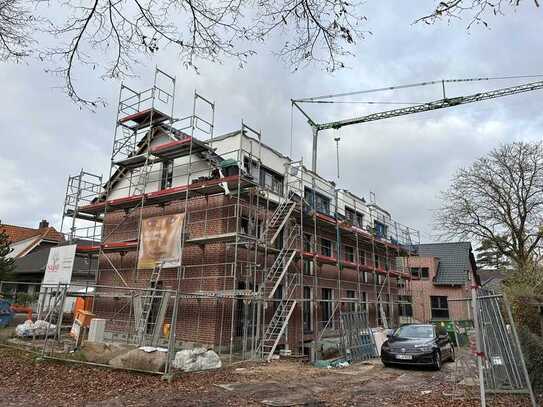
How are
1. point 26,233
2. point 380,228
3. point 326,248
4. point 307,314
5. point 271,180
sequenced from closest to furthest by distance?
point 271,180, point 307,314, point 326,248, point 380,228, point 26,233

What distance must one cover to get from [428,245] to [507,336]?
111ft

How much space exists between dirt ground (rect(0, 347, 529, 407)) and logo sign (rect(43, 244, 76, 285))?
5115mm

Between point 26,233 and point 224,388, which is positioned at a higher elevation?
point 26,233

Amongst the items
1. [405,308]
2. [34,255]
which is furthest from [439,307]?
[34,255]

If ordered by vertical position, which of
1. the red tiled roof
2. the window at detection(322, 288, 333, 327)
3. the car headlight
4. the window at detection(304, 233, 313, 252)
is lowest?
the car headlight

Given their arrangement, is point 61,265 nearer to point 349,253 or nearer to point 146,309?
point 146,309

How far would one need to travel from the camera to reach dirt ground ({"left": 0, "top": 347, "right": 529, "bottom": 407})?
307 inches

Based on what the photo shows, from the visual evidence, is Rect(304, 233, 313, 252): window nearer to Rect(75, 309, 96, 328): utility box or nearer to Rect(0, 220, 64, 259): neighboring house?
Rect(75, 309, 96, 328): utility box

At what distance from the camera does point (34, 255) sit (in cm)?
3197

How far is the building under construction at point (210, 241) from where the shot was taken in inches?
569

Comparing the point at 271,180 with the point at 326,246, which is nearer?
the point at 271,180

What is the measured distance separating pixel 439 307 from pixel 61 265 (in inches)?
1138

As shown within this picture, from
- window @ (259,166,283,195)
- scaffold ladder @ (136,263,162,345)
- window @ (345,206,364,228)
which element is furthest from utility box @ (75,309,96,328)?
window @ (345,206,364,228)

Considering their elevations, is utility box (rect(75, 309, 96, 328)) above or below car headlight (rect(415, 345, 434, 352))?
above
